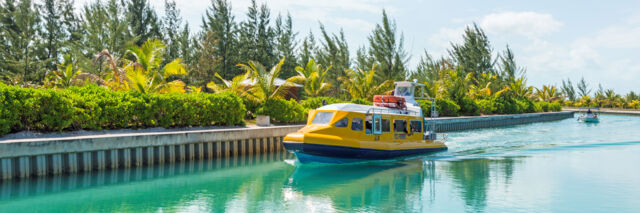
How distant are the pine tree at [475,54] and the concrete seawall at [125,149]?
4407cm

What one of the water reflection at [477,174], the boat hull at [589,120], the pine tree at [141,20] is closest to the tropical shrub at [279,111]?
the water reflection at [477,174]

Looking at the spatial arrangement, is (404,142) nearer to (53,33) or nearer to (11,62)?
(11,62)

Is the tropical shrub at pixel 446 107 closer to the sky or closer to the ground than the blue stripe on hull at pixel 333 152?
closer to the sky

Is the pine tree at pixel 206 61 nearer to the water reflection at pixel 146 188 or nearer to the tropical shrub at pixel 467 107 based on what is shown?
the tropical shrub at pixel 467 107

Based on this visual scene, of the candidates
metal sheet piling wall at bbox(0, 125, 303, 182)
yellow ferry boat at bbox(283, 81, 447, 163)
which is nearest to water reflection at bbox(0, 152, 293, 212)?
metal sheet piling wall at bbox(0, 125, 303, 182)

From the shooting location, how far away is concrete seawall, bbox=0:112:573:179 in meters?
14.1

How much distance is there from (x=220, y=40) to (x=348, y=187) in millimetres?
34914

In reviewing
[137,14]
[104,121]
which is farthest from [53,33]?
[104,121]

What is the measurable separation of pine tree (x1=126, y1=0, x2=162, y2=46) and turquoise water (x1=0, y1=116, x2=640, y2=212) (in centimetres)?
2771

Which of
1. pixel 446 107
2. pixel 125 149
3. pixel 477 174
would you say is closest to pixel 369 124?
pixel 477 174

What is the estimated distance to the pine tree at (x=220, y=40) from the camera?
45875 mm

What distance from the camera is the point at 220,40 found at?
46938 mm

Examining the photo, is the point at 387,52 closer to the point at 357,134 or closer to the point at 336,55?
the point at 336,55

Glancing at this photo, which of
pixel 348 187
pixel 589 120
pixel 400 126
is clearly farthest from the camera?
pixel 589 120
